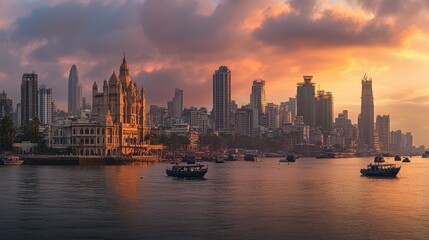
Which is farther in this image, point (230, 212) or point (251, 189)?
point (251, 189)

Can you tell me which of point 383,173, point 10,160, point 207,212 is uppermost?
point 10,160

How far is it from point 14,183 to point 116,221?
52.7 meters

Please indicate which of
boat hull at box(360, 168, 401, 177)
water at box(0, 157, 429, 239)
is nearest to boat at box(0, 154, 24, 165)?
water at box(0, 157, 429, 239)

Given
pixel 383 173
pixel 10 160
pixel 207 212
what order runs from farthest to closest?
pixel 10 160
pixel 383 173
pixel 207 212

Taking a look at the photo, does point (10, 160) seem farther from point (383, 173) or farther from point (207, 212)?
point (207, 212)

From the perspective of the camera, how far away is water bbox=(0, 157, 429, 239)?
59594mm

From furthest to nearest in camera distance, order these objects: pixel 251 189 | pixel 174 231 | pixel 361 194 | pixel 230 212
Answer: pixel 251 189 → pixel 361 194 → pixel 230 212 → pixel 174 231

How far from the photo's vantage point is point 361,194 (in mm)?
98938

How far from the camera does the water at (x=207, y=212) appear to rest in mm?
59594

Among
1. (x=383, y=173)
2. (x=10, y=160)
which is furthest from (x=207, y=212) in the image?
(x=10, y=160)

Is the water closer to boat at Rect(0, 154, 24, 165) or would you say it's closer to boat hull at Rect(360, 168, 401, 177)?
A: boat hull at Rect(360, 168, 401, 177)

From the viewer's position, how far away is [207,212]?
73250 mm

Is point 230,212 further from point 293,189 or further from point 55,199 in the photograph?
point 293,189

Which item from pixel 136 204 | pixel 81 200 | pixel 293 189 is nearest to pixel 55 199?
pixel 81 200
